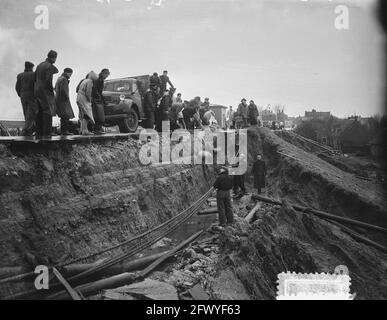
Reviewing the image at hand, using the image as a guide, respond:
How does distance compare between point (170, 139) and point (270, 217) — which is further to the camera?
point (170, 139)

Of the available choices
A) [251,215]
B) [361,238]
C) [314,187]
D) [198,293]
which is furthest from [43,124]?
[314,187]

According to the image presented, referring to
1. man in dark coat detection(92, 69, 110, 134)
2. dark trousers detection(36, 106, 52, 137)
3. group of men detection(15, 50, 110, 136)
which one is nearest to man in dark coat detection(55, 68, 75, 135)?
group of men detection(15, 50, 110, 136)

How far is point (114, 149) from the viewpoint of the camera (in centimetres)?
767

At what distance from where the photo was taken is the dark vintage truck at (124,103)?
8.92m

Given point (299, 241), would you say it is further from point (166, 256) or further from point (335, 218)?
point (166, 256)

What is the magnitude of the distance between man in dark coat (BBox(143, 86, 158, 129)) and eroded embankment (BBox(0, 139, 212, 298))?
1921 mm

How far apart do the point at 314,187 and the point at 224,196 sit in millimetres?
7451

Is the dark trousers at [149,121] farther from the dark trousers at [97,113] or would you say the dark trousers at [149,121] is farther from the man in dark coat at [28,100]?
the man in dark coat at [28,100]

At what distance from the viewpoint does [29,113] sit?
6363mm

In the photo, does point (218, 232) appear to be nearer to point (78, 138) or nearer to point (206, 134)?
point (78, 138)

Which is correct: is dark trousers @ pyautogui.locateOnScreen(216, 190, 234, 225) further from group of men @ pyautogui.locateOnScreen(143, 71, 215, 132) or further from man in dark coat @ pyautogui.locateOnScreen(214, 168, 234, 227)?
group of men @ pyautogui.locateOnScreen(143, 71, 215, 132)

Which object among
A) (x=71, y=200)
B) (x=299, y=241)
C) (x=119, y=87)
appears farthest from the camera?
(x=119, y=87)
